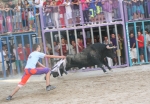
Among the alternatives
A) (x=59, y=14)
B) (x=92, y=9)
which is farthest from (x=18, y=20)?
(x=92, y=9)

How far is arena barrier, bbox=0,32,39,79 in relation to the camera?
49.5 feet

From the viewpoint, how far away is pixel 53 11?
14.9 metres

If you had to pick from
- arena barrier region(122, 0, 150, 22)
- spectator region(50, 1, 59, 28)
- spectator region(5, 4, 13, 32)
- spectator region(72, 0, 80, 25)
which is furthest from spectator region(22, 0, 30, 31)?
arena barrier region(122, 0, 150, 22)

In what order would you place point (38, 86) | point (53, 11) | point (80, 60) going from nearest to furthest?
point (38, 86) < point (80, 60) < point (53, 11)

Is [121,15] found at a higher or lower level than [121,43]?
higher

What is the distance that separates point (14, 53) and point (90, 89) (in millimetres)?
5626

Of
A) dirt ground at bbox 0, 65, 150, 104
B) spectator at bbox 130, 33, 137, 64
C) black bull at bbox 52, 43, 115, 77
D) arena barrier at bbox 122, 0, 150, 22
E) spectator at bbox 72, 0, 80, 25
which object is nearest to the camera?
dirt ground at bbox 0, 65, 150, 104

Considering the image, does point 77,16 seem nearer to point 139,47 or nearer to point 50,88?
point 139,47

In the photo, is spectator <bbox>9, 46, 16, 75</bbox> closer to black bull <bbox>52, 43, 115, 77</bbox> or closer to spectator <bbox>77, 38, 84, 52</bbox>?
black bull <bbox>52, 43, 115, 77</bbox>

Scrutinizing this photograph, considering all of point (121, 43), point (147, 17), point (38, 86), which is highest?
point (147, 17)

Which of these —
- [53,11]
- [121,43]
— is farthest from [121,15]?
[53,11]

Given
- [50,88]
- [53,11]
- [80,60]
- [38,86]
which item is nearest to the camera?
[50,88]

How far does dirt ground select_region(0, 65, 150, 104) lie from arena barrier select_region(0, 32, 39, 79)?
2.93 feet

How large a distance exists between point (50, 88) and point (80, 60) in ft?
11.3
